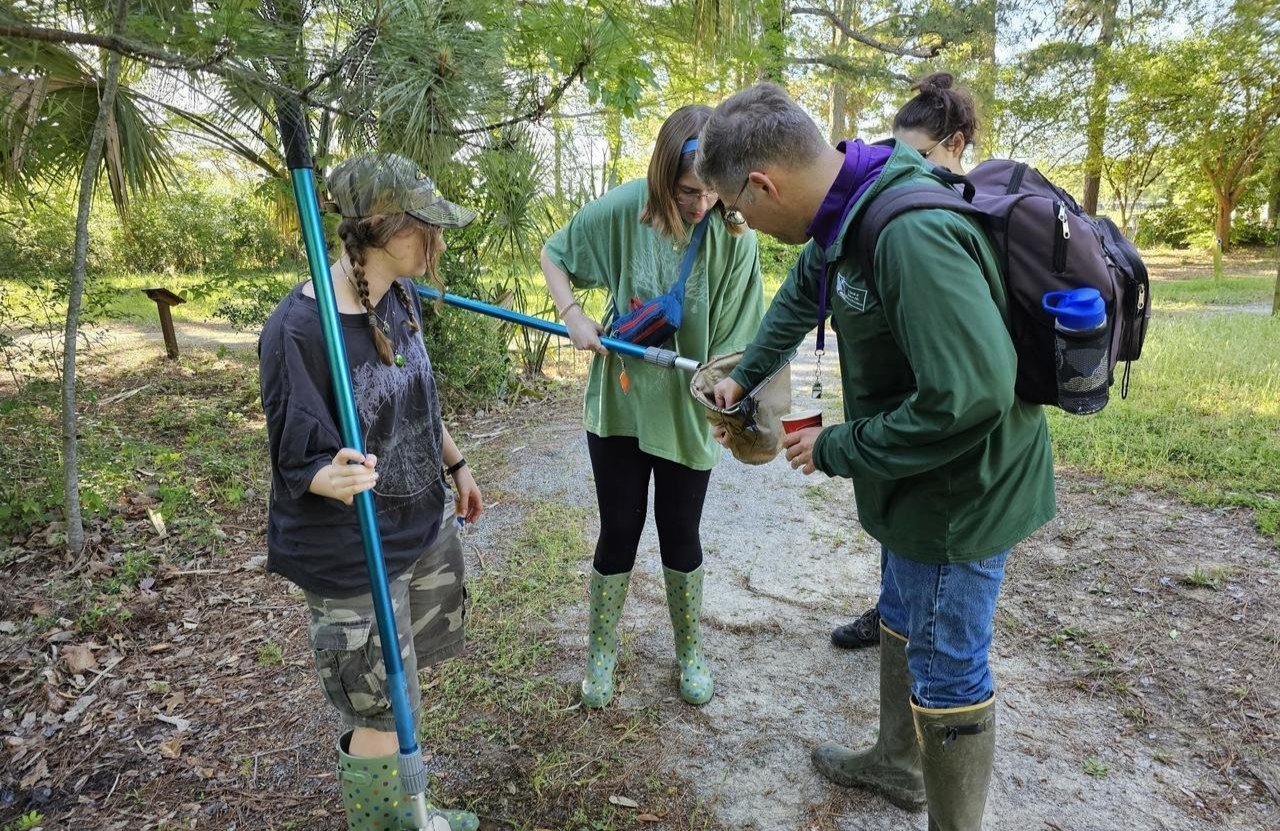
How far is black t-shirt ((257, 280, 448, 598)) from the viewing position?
1469mm

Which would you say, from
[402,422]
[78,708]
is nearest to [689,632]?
[402,422]

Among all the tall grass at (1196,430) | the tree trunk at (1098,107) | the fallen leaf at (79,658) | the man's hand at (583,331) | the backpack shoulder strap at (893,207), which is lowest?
the fallen leaf at (79,658)

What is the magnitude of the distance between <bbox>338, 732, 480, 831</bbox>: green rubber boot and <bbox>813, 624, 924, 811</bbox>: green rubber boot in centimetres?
127

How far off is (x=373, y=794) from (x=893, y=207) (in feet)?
5.33

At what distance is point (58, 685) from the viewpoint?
2.70 meters

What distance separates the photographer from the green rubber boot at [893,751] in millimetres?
2088

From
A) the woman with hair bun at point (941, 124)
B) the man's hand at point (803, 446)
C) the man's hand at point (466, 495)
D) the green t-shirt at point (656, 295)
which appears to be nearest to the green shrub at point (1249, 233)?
the woman with hair bun at point (941, 124)

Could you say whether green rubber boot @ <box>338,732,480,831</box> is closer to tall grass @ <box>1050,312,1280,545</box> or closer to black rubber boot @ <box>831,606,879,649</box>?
black rubber boot @ <box>831,606,879,649</box>

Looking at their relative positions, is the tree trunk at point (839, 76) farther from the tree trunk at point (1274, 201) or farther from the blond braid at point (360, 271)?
the tree trunk at point (1274, 201)

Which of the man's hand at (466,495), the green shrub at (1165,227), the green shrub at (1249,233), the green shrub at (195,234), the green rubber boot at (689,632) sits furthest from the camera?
the green shrub at (1165,227)

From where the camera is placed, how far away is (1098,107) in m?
16.9

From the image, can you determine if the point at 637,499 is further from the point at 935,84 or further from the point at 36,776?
the point at 36,776

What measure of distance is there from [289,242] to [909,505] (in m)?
4.61

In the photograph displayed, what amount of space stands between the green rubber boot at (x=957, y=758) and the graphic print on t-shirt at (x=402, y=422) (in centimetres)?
129
